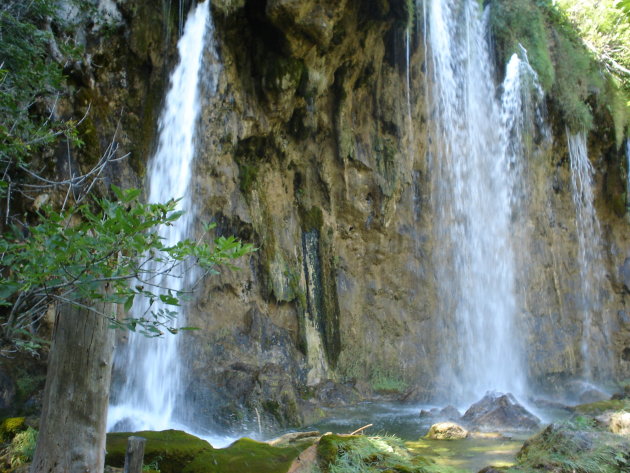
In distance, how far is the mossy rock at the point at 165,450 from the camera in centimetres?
462

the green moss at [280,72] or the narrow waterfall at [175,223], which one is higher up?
the green moss at [280,72]

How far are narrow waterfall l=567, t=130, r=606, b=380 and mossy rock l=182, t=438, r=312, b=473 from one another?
14.6m

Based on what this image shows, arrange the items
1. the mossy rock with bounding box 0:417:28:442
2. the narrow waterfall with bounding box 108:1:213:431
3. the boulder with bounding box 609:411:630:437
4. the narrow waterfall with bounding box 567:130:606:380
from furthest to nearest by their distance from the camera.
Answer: the narrow waterfall with bounding box 567:130:606:380 → the narrow waterfall with bounding box 108:1:213:431 → the boulder with bounding box 609:411:630:437 → the mossy rock with bounding box 0:417:28:442

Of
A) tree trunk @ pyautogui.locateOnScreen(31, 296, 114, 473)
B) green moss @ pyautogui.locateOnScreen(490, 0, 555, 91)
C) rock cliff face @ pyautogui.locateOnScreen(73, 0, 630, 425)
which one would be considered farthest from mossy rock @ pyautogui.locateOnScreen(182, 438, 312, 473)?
green moss @ pyautogui.locateOnScreen(490, 0, 555, 91)

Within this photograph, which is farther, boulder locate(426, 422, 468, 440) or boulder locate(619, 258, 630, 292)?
boulder locate(619, 258, 630, 292)

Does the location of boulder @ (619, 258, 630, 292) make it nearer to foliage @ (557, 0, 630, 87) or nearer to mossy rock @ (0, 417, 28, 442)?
foliage @ (557, 0, 630, 87)

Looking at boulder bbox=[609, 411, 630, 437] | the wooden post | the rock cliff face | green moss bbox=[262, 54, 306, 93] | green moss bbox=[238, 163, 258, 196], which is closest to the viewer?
the wooden post

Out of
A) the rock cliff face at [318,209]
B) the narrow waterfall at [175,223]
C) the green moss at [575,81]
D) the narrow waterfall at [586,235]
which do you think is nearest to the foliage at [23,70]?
the rock cliff face at [318,209]

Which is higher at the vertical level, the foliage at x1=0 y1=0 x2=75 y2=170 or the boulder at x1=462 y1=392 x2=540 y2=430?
the foliage at x1=0 y1=0 x2=75 y2=170

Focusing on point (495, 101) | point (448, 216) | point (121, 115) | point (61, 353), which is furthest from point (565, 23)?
point (61, 353)

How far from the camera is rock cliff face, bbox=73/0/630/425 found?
32.6ft

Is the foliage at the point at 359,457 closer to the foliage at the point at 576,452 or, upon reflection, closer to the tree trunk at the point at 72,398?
the foliage at the point at 576,452

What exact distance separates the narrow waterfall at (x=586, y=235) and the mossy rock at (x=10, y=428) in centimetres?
1611

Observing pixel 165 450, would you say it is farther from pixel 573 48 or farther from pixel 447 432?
pixel 573 48
